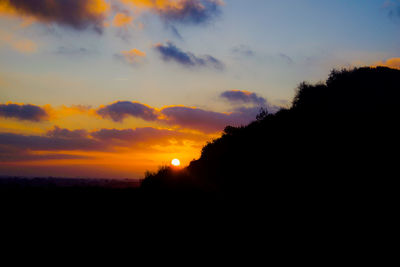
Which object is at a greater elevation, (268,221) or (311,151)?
(311,151)

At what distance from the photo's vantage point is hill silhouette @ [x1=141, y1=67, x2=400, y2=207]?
474 inches

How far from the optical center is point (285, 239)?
9711 mm

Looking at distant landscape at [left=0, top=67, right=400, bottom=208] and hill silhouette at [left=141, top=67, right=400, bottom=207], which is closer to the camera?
hill silhouette at [left=141, top=67, right=400, bottom=207]

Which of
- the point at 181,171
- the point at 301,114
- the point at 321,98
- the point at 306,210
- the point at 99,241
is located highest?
the point at 321,98

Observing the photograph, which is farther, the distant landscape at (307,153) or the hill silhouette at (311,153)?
the distant landscape at (307,153)

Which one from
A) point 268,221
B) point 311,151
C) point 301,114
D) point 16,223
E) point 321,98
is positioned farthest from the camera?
point 321,98

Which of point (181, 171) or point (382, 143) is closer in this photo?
point (382, 143)

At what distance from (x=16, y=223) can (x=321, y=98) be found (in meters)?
21.5

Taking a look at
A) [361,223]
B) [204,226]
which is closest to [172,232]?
[204,226]

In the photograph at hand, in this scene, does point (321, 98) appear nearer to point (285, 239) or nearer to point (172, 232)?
point (285, 239)

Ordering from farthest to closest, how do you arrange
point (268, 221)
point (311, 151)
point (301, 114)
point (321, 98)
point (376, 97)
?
1. point (321, 98)
2. point (376, 97)
3. point (301, 114)
4. point (311, 151)
5. point (268, 221)

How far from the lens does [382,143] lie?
13742 mm

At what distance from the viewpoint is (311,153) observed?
46.5ft

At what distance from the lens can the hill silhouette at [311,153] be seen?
12031 mm
